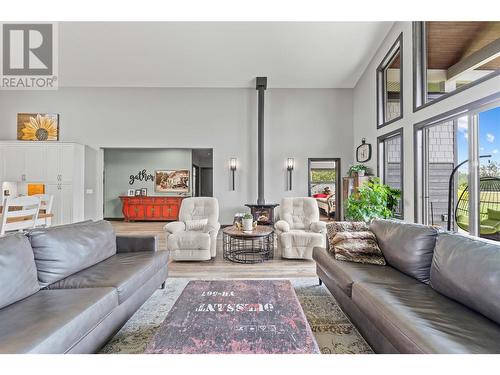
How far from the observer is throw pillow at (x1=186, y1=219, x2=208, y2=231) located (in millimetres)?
3938

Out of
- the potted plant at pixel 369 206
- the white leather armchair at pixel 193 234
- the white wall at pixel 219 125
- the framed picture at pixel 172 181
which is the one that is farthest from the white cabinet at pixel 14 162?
the potted plant at pixel 369 206

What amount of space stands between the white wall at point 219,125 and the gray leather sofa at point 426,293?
14.1ft

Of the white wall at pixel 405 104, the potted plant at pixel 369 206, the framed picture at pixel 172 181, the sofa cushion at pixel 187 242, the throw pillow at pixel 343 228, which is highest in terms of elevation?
the white wall at pixel 405 104

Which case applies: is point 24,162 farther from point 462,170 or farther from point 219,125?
point 462,170

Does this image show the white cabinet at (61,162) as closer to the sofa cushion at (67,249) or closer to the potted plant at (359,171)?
the sofa cushion at (67,249)

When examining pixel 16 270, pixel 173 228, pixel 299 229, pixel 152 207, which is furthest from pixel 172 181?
pixel 16 270

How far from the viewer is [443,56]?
12.4ft

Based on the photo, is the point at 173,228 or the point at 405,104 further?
the point at 405,104

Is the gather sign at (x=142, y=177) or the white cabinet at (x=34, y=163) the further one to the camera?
the gather sign at (x=142, y=177)

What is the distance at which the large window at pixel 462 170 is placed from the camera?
9.45 ft

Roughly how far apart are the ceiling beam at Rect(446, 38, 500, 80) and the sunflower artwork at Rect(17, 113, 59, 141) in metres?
8.38

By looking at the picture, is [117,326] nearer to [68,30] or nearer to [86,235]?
[86,235]

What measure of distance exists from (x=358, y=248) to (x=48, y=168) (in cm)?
670
